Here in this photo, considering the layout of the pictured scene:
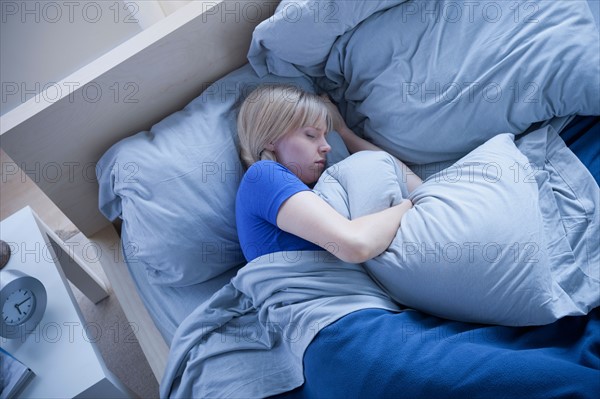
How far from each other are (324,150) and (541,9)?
55 cm

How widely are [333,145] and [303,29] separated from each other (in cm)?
28

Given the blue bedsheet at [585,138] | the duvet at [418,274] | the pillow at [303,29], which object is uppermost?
the pillow at [303,29]

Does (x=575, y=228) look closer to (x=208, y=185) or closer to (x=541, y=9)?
(x=541, y=9)

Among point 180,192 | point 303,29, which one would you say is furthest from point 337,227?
point 303,29

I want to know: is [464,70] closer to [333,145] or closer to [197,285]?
[333,145]

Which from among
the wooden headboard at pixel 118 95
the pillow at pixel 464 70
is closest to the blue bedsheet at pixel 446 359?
the pillow at pixel 464 70

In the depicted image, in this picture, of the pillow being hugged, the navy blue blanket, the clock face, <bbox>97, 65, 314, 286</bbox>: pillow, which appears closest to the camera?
the navy blue blanket

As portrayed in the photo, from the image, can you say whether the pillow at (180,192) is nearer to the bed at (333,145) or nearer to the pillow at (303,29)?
the bed at (333,145)

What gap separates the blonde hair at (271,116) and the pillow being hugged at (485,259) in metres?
0.32

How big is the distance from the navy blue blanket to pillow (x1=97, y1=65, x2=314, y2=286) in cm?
35

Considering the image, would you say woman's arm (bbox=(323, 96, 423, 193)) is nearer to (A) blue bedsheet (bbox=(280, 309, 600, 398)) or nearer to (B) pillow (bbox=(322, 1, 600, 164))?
(B) pillow (bbox=(322, 1, 600, 164))

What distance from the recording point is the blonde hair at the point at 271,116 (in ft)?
3.11

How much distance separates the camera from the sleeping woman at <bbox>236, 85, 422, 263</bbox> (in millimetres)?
784

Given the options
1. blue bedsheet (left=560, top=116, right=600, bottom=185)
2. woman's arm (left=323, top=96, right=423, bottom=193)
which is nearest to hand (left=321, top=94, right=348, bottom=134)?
woman's arm (left=323, top=96, right=423, bottom=193)
